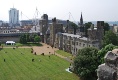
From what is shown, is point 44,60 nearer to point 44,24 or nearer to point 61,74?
point 61,74

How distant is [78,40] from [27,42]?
39140 mm

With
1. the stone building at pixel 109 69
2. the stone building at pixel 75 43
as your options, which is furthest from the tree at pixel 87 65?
the stone building at pixel 109 69

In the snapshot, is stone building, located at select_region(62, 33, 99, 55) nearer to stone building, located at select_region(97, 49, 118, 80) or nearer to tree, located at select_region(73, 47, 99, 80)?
tree, located at select_region(73, 47, 99, 80)

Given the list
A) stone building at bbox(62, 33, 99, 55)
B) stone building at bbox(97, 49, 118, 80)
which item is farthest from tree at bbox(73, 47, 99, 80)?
stone building at bbox(97, 49, 118, 80)

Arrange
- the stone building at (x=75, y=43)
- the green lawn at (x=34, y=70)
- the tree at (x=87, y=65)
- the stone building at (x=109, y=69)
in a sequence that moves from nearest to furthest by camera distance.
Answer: the stone building at (x=109, y=69)
the tree at (x=87, y=65)
the green lawn at (x=34, y=70)
the stone building at (x=75, y=43)

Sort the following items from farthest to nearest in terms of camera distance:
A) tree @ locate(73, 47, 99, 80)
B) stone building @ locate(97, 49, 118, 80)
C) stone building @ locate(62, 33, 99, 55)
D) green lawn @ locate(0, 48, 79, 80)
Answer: stone building @ locate(62, 33, 99, 55), green lawn @ locate(0, 48, 79, 80), tree @ locate(73, 47, 99, 80), stone building @ locate(97, 49, 118, 80)

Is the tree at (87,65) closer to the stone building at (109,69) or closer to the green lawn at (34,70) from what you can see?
the green lawn at (34,70)

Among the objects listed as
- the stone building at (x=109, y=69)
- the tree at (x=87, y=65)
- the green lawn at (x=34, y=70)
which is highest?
the stone building at (x=109, y=69)

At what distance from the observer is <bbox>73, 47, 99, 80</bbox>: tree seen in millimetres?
40750

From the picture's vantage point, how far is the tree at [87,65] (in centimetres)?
4075

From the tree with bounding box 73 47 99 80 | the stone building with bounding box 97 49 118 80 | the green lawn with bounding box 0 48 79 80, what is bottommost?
the green lawn with bounding box 0 48 79 80

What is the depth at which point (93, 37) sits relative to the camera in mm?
71812

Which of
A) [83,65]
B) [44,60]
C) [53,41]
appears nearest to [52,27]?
[53,41]

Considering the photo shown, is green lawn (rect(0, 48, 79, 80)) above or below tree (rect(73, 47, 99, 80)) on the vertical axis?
below
